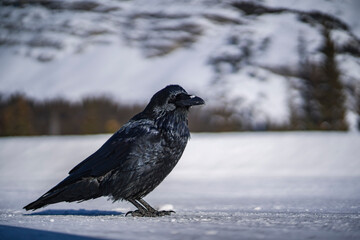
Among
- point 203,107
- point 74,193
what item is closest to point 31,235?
point 74,193

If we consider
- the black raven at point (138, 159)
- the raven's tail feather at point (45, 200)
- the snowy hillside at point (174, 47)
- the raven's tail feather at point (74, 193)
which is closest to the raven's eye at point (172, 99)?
Result: the black raven at point (138, 159)

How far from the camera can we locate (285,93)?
30.7m

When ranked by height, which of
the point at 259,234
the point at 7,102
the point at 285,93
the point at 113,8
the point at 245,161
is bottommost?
the point at 259,234

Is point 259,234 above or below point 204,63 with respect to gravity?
below

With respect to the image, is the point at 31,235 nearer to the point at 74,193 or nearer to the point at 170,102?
the point at 74,193

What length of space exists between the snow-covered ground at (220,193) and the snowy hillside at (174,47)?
44.2 feet

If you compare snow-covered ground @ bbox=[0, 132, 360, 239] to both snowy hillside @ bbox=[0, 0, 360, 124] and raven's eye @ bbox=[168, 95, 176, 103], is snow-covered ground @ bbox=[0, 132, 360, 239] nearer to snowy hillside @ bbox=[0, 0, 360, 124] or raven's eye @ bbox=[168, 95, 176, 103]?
raven's eye @ bbox=[168, 95, 176, 103]

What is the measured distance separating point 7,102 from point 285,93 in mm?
16418

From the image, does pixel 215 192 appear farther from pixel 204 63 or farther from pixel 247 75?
pixel 204 63

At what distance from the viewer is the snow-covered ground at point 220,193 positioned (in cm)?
296

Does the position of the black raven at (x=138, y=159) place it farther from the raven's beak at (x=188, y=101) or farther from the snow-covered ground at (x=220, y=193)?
the snow-covered ground at (x=220, y=193)

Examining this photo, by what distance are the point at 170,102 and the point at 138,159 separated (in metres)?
0.59

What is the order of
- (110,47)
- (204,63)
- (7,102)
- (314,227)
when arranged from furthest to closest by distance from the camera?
(110,47) → (204,63) → (7,102) → (314,227)

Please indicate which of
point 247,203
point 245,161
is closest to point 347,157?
point 245,161
